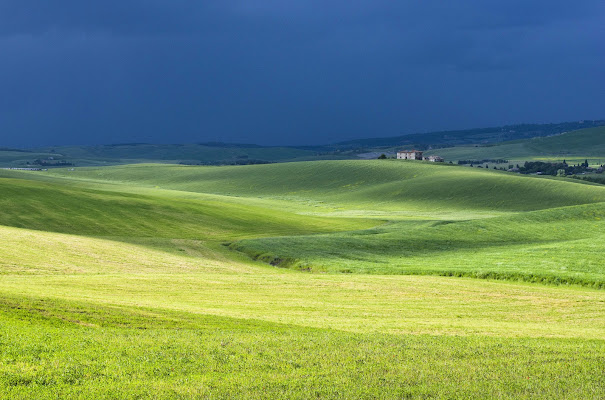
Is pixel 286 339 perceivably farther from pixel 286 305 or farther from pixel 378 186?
pixel 378 186

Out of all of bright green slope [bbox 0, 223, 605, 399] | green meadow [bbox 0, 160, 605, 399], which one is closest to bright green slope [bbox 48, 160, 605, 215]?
green meadow [bbox 0, 160, 605, 399]

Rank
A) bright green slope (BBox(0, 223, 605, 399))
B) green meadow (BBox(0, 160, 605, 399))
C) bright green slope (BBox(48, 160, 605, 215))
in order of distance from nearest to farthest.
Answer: bright green slope (BBox(0, 223, 605, 399)) < green meadow (BBox(0, 160, 605, 399)) < bright green slope (BBox(48, 160, 605, 215))

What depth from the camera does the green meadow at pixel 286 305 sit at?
48.0 ft

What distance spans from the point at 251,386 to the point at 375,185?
131m

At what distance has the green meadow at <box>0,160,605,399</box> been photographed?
14617 mm

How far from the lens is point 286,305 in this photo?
28.1 meters

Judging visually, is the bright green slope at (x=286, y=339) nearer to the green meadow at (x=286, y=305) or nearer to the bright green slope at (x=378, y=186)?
the green meadow at (x=286, y=305)

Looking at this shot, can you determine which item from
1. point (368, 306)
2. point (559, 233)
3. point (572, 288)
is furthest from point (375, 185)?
point (368, 306)

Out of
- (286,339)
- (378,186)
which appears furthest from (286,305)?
(378,186)

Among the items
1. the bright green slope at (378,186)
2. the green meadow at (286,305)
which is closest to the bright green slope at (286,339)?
the green meadow at (286,305)

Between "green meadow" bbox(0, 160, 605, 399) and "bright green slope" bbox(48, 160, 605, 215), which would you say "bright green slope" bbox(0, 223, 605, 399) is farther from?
"bright green slope" bbox(48, 160, 605, 215)

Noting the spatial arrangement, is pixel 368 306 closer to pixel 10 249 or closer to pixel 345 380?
pixel 345 380

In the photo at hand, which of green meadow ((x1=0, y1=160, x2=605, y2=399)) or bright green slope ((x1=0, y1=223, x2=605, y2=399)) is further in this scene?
green meadow ((x1=0, y1=160, x2=605, y2=399))

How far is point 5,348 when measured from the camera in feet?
50.4
